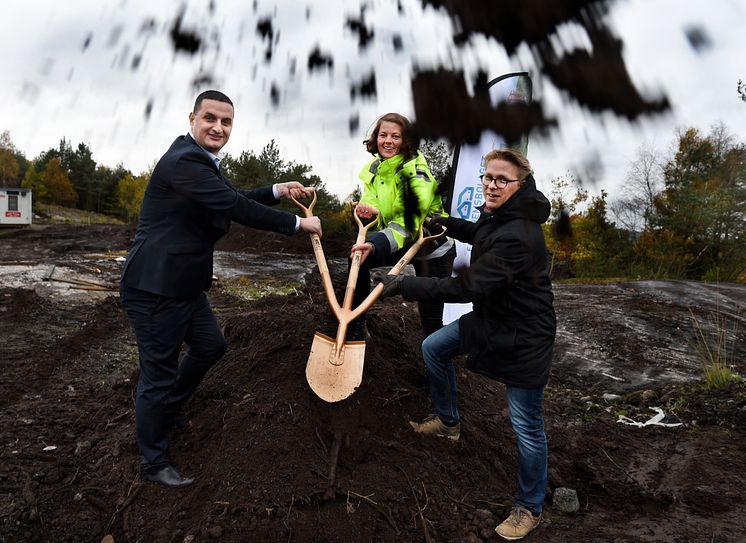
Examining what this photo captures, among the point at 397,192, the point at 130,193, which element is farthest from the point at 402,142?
the point at 130,193

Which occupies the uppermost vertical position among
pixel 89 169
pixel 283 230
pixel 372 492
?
pixel 89 169

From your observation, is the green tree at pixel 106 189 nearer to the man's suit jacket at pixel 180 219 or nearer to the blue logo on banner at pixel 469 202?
the blue logo on banner at pixel 469 202

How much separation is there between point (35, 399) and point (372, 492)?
3.22 meters

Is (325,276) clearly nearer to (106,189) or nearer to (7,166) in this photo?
(106,189)

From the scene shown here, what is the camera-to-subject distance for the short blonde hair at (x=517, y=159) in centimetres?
243

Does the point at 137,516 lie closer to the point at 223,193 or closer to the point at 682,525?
the point at 223,193

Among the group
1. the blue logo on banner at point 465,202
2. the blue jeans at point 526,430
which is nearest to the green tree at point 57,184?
the blue logo on banner at point 465,202

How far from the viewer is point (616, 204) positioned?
1.44 metres

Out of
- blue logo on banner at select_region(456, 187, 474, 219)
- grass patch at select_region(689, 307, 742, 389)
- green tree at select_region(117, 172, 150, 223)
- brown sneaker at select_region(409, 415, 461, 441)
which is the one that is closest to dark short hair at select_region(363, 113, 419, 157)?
brown sneaker at select_region(409, 415, 461, 441)

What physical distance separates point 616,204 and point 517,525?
1.88 metres

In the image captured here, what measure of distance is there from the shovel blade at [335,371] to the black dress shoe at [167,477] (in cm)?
82

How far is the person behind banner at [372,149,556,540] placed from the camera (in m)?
2.39

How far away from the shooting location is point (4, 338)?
596 cm

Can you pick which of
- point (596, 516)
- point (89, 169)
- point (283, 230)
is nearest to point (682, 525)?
point (596, 516)
